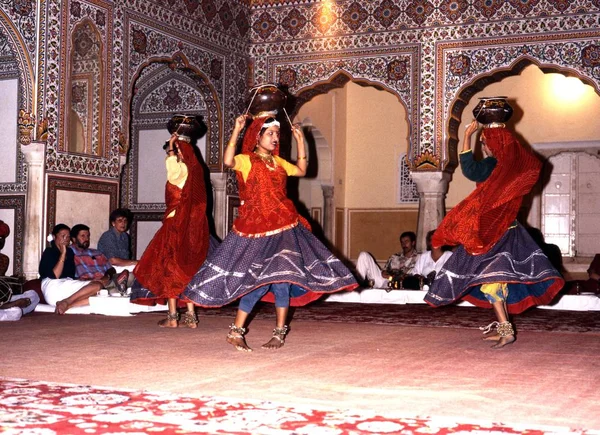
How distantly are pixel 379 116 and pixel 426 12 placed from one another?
3.54 meters

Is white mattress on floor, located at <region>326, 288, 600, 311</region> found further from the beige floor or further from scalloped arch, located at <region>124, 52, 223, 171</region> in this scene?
the beige floor

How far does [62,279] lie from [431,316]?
3080 mm

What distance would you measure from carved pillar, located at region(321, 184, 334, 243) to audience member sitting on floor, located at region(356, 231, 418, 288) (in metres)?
3.38

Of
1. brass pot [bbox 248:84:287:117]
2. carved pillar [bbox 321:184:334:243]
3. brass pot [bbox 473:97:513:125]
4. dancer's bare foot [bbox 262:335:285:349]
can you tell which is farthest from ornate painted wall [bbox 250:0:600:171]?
dancer's bare foot [bbox 262:335:285:349]

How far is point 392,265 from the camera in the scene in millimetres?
9352

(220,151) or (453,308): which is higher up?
(220,151)

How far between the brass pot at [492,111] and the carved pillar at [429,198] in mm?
4555

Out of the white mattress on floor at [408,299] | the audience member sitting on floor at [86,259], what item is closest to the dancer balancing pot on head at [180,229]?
the audience member sitting on floor at [86,259]

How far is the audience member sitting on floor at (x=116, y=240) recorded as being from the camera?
7.54m

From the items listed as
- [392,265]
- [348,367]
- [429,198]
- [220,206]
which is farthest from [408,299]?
[348,367]

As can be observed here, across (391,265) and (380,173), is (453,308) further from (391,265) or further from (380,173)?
(380,173)

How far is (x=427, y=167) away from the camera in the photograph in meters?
9.62

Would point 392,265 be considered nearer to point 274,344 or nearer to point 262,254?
point 274,344

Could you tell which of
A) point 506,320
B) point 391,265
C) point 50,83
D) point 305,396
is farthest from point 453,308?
point 305,396
